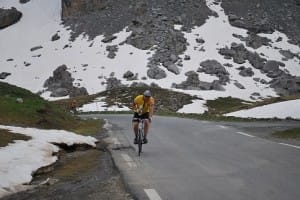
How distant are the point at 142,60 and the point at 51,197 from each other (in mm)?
81910

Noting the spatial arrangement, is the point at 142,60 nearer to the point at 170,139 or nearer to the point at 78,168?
the point at 170,139

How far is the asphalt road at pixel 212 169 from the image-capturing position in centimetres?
884

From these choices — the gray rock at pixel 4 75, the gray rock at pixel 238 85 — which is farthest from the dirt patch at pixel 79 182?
the gray rock at pixel 4 75

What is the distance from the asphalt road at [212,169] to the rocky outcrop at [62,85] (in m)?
67.9

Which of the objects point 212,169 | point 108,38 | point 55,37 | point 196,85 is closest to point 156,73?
point 196,85

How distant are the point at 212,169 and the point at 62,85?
7909cm

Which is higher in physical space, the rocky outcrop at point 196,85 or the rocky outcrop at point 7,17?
the rocky outcrop at point 7,17

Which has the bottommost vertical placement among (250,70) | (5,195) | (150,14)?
(5,195)

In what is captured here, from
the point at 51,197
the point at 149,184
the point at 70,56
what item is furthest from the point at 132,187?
the point at 70,56

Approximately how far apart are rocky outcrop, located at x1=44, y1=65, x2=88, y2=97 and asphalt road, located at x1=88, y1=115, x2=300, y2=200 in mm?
67910

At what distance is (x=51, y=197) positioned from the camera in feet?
29.9

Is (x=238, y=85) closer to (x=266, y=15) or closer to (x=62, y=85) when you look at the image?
(x=266, y=15)

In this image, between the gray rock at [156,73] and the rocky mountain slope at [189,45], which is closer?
the rocky mountain slope at [189,45]

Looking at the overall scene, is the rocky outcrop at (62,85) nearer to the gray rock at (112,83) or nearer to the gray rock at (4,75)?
the gray rock at (112,83)
